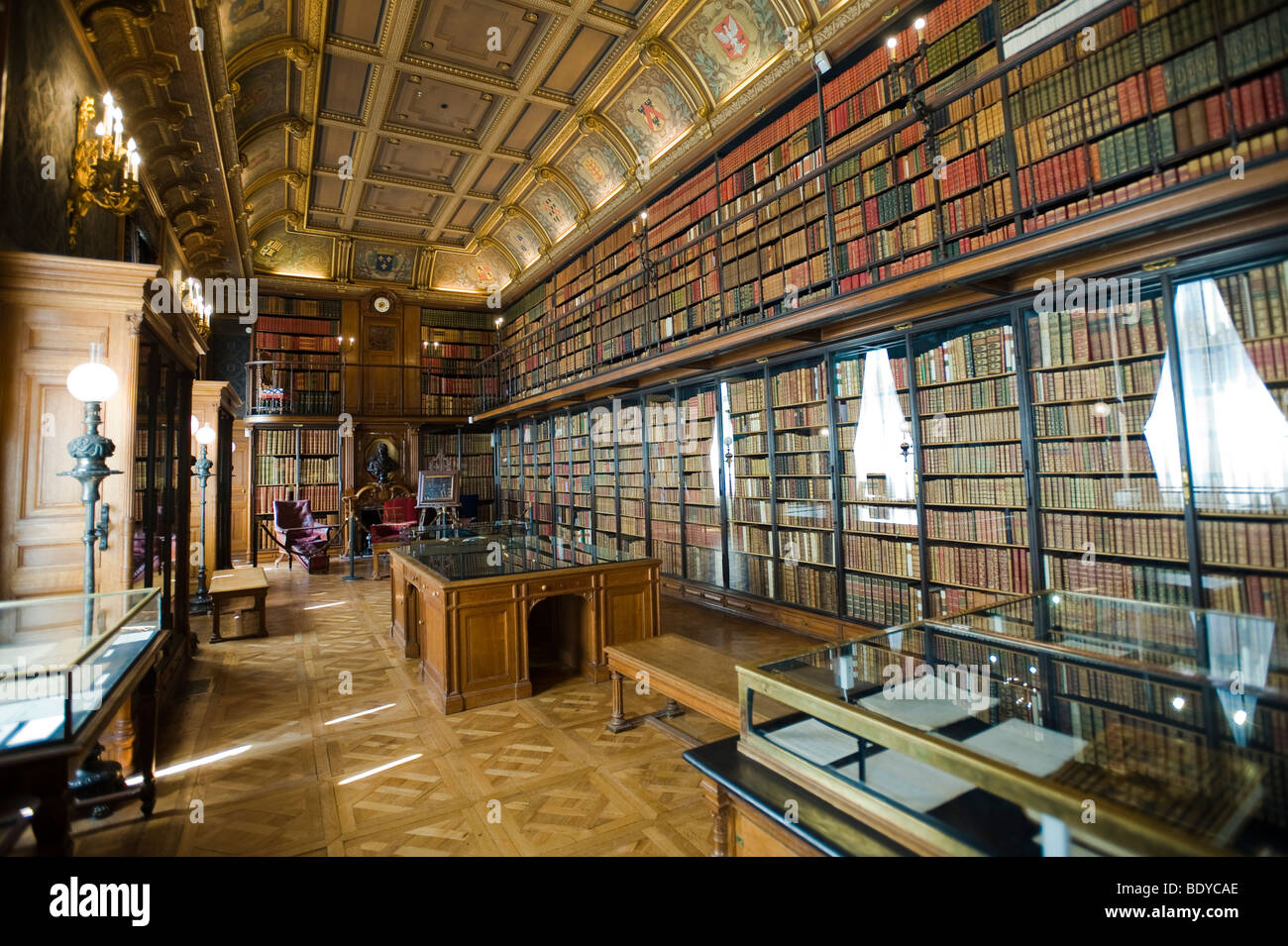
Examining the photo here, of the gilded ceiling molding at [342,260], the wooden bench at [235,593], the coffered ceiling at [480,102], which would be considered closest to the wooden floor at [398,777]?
the wooden bench at [235,593]

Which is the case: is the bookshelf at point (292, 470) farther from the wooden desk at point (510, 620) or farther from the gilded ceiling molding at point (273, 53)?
the wooden desk at point (510, 620)

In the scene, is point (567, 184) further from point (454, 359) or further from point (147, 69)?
point (147, 69)

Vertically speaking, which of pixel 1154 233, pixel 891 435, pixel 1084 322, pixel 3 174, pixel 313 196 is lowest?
pixel 891 435

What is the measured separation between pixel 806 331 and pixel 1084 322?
6.31 ft

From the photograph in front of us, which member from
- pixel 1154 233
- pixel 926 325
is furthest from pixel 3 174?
pixel 1154 233

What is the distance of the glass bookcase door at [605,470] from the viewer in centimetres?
793

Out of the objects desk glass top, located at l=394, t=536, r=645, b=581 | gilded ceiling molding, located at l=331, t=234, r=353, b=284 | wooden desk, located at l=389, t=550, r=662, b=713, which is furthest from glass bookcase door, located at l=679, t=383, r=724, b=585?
gilded ceiling molding, located at l=331, t=234, r=353, b=284

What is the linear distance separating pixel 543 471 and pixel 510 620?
666 centimetres

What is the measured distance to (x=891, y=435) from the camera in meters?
4.52

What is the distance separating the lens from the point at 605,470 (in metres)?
8.15

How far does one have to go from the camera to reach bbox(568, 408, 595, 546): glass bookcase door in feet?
27.9

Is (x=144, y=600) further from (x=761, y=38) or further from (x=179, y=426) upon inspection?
(x=761, y=38)

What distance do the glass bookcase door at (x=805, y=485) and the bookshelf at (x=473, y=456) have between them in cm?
815

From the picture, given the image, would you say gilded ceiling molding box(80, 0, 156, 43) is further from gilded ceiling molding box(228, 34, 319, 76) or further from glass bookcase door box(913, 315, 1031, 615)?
glass bookcase door box(913, 315, 1031, 615)
